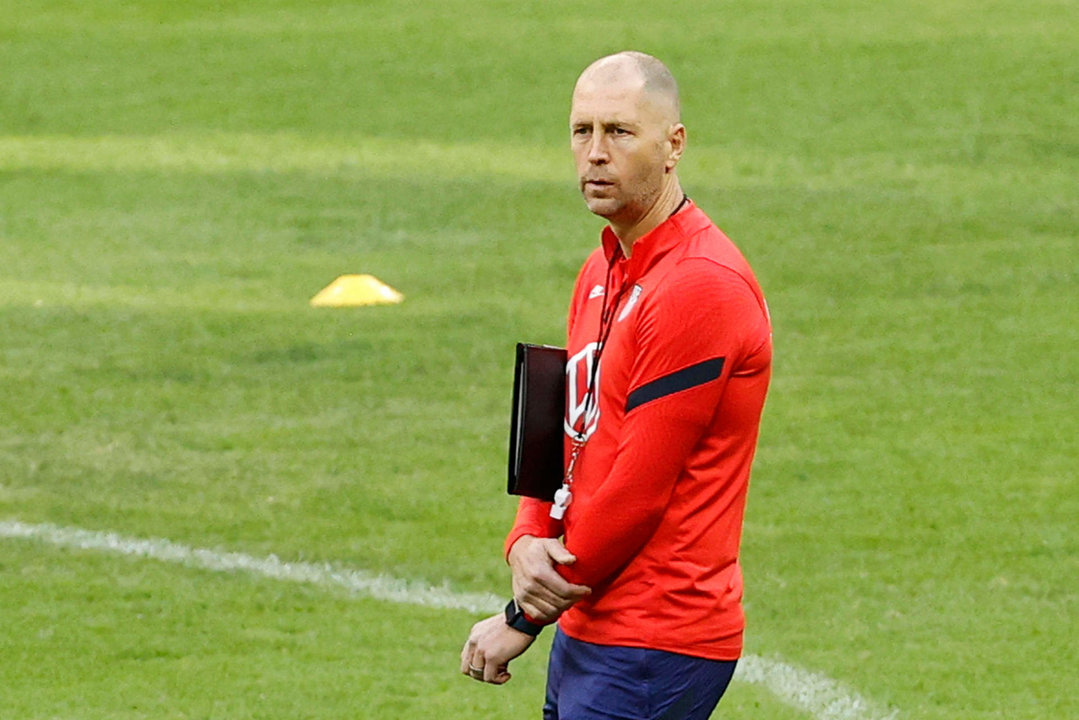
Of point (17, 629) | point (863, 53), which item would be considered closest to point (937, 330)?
point (17, 629)

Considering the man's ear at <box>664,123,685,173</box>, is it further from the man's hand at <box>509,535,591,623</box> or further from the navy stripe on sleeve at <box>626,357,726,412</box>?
the man's hand at <box>509,535,591,623</box>

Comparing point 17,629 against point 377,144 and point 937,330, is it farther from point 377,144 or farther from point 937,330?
point 377,144

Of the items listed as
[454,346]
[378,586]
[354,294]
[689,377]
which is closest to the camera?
[689,377]

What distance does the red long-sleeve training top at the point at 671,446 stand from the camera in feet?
11.7

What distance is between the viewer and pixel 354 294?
13.0 meters

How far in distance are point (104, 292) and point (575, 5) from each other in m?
16.0

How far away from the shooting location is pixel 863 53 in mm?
23797

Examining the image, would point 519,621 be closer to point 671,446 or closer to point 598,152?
point 671,446

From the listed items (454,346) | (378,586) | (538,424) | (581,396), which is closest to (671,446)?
(581,396)

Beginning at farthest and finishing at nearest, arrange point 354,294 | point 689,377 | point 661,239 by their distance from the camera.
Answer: point 354,294 → point 661,239 → point 689,377

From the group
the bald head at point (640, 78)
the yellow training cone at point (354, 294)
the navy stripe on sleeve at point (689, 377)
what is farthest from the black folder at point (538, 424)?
the yellow training cone at point (354, 294)

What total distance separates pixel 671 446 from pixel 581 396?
31 cm

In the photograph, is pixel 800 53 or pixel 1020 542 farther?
pixel 800 53

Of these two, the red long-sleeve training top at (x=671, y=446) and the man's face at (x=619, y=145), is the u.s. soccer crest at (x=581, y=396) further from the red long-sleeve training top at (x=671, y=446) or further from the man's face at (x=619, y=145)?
the man's face at (x=619, y=145)
